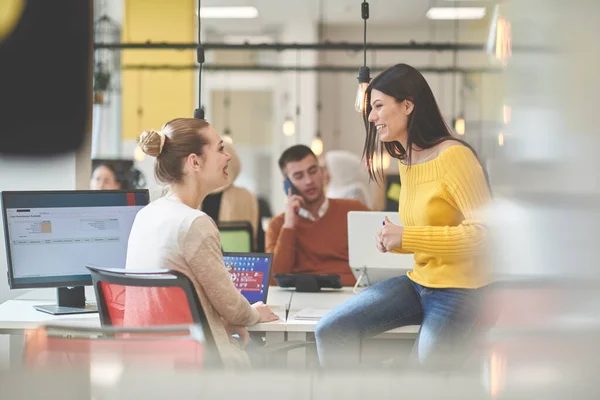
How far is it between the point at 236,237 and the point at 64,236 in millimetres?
1491

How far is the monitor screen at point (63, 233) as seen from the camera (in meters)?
2.90

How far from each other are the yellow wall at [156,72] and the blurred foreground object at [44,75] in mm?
5551

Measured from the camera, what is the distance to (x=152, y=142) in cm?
233

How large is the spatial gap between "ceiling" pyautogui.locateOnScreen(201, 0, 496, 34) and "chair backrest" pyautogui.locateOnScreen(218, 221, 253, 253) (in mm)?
5982

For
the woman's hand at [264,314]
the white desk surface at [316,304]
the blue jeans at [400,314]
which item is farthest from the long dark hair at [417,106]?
the woman's hand at [264,314]

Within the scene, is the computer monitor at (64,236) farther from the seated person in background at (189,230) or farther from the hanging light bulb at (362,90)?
the hanging light bulb at (362,90)

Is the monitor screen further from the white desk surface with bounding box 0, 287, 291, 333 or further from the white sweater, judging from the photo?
the white sweater

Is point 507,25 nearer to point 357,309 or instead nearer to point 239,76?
point 357,309

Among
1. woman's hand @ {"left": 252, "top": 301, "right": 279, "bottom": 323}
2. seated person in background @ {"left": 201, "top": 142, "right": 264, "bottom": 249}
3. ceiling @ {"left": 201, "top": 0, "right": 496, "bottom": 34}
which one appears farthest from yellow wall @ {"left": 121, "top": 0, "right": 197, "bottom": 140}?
woman's hand @ {"left": 252, "top": 301, "right": 279, "bottom": 323}

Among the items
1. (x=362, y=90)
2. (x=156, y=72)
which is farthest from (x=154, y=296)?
(x=156, y=72)

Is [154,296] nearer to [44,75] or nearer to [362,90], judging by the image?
[362,90]

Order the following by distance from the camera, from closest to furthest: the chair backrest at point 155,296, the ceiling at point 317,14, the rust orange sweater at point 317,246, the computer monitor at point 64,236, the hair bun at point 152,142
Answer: the chair backrest at point 155,296
the hair bun at point 152,142
the computer monitor at point 64,236
the rust orange sweater at point 317,246
the ceiling at point 317,14

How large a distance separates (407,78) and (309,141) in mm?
9630

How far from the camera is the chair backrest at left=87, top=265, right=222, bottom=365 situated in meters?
1.96
